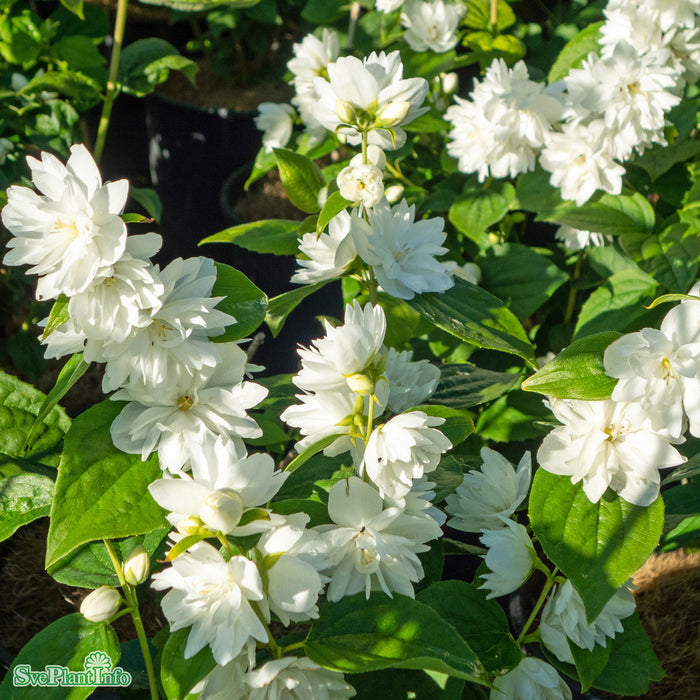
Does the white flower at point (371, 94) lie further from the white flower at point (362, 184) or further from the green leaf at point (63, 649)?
the green leaf at point (63, 649)

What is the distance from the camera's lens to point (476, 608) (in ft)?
2.67

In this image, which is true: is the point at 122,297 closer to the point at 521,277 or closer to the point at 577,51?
the point at 521,277

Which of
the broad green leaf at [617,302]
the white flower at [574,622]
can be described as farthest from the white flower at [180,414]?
the broad green leaf at [617,302]

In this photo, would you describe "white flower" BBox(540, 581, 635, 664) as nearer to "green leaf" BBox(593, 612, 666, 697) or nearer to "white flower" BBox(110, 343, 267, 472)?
"green leaf" BBox(593, 612, 666, 697)

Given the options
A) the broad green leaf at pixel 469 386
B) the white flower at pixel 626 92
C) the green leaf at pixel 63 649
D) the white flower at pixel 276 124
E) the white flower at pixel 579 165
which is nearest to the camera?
the green leaf at pixel 63 649

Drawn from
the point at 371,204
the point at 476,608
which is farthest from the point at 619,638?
the point at 371,204

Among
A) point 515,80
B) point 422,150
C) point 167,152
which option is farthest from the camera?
point 167,152

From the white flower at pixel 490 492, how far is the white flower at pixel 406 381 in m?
0.11

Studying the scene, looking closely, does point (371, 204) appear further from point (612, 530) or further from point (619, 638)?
point (619, 638)

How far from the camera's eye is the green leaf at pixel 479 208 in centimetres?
136

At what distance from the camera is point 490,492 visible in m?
0.85

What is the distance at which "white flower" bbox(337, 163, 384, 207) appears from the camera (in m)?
0.77

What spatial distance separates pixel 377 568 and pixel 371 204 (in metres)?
0.37

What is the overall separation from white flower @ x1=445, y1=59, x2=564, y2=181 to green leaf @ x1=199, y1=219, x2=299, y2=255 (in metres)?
0.43
